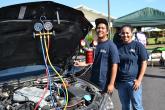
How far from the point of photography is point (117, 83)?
588 cm

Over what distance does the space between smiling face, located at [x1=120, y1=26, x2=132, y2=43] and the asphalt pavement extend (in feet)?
8.91

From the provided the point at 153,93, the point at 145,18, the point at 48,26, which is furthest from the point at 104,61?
the point at 145,18

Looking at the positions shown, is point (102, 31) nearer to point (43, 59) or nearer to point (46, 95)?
point (43, 59)

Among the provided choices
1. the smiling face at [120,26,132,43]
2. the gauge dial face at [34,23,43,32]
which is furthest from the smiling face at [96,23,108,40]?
the gauge dial face at [34,23,43,32]

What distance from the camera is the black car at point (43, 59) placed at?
15.4 ft

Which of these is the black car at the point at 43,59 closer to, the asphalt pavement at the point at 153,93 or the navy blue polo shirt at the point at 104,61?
the navy blue polo shirt at the point at 104,61

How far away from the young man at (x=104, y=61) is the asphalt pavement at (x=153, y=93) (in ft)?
8.60

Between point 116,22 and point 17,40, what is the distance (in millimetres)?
12546

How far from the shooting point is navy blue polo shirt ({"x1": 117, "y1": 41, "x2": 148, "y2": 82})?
5.60 m

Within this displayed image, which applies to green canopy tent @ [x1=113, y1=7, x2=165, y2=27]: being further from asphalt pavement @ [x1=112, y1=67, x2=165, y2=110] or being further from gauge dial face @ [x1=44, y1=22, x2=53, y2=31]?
gauge dial face @ [x1=44, y1=22, x2=53, y2=31]

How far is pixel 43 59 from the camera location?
5.46m

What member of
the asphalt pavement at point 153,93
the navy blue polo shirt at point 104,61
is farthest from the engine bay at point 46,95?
the asphalt pavement at point 153,93

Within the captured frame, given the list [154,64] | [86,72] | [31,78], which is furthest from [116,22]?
[31,78]

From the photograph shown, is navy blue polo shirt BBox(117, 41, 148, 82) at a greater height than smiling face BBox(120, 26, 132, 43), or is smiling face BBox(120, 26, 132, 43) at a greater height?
smiling face BBox(120, 26, 132, 43)
